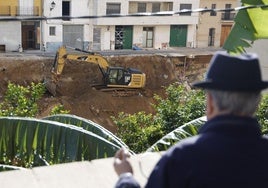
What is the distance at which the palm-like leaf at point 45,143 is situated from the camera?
231 inches

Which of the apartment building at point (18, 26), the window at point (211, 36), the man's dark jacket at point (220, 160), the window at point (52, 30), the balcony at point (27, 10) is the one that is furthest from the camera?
the window at point (211, 36)

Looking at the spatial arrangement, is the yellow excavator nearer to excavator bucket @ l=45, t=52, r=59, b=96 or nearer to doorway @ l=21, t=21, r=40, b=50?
excavator bucket @ l=45, t=52, r=59, b=96

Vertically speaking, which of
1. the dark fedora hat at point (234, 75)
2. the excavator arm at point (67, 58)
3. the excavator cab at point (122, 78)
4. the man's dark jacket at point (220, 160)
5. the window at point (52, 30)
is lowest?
the excavator cab at point (122, 78)

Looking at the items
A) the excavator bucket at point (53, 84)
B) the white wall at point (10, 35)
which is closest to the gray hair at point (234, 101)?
the excavator bucket at point (53, 84)

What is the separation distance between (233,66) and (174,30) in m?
42.1

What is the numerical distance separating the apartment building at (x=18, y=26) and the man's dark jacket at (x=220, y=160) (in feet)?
116

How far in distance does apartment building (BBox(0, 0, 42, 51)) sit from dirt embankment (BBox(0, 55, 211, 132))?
12.9 ft

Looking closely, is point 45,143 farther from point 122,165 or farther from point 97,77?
point 97,77

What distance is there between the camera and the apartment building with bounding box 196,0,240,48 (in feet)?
148

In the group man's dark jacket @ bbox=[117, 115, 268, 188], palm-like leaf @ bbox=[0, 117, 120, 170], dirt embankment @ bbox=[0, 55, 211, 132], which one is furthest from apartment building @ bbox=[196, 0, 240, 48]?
man's dark jacket @ bbox=[117, 115, 268, 188]

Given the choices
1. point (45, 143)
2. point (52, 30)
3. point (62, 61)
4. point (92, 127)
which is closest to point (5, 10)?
point (52, 30)

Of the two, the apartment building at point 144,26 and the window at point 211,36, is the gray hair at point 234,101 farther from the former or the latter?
the window at point 211,36

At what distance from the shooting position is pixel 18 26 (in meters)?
37.1

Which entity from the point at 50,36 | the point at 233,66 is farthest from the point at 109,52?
the point at 233,66
